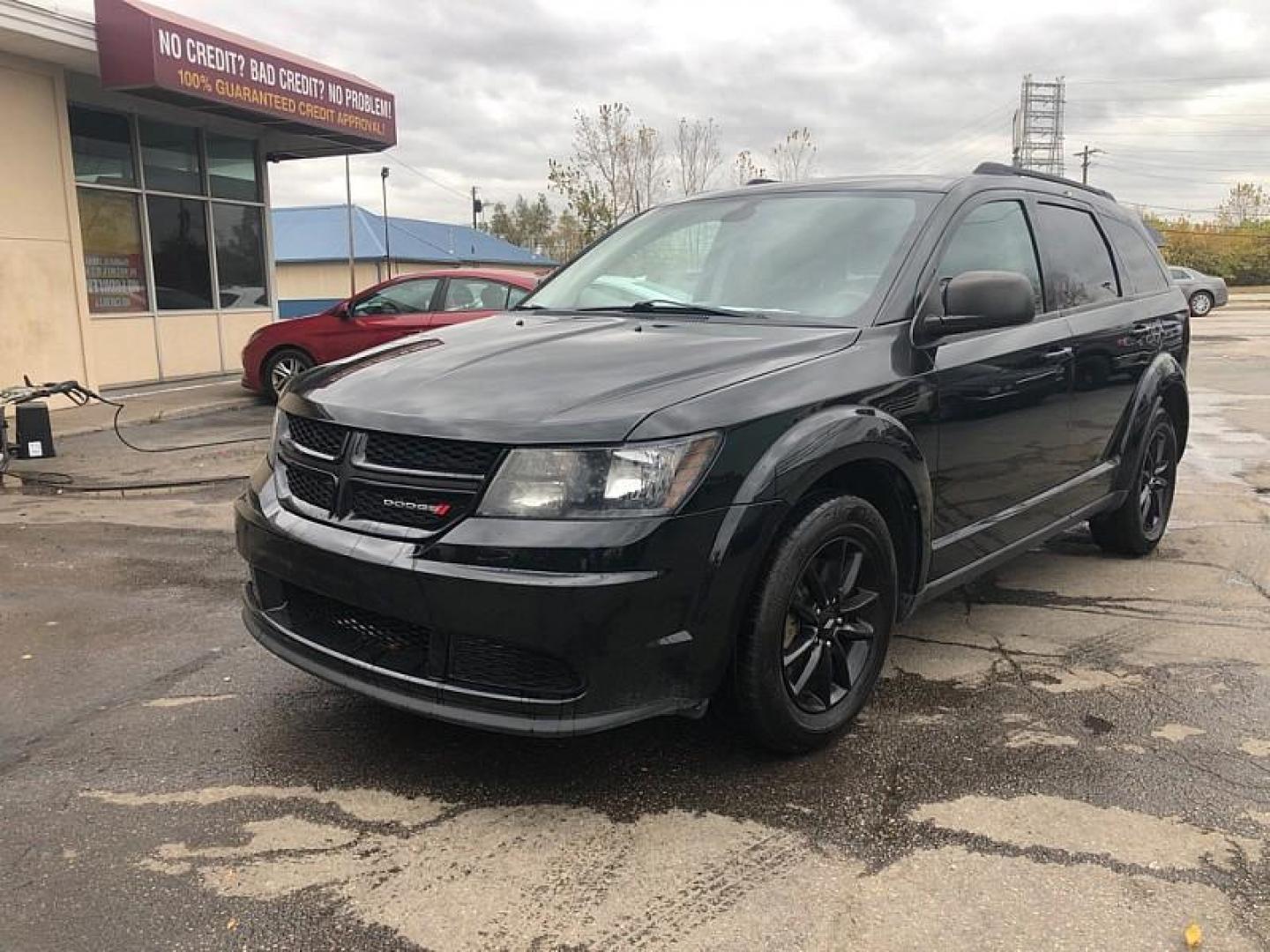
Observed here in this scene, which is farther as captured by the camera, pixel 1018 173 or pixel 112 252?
pixel 112 252

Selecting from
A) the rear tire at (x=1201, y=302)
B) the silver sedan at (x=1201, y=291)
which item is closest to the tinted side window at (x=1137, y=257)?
the silver sedan at (x=1201, y=291)

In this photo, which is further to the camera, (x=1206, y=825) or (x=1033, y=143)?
(x=1033, y=143)

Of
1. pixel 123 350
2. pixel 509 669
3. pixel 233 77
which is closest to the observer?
pixel 509 669

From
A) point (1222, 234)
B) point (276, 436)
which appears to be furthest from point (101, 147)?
point (1222, 234)

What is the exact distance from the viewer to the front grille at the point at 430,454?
2.74 meters

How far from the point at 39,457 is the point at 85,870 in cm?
672

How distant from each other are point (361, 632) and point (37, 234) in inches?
410

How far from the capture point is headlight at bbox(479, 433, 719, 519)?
8.74 feet

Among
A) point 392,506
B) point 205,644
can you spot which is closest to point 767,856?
point 392,506

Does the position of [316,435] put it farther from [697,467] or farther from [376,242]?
[376,242]

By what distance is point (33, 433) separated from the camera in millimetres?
8242

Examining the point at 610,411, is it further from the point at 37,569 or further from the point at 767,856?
the point at 37,569

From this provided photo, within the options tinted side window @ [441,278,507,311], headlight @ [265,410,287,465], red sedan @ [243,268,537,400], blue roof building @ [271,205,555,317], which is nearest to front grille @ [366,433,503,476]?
headlight @ [265,410,287,465]

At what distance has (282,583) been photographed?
322 cm
